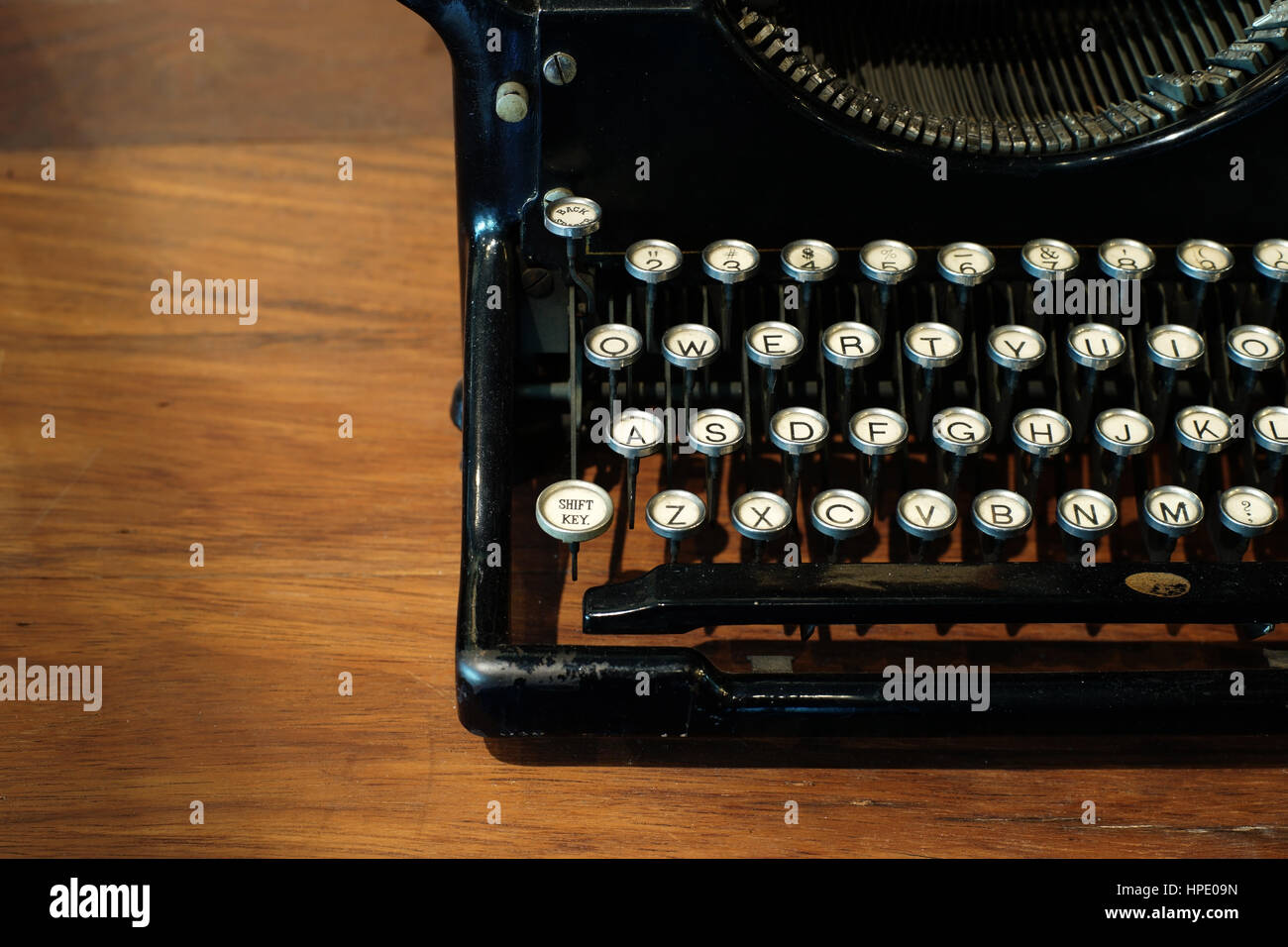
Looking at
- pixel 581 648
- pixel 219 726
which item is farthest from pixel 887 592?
pixel 219 726

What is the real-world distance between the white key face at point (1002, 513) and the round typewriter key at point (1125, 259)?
295 mm

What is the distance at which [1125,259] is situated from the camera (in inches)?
59.7

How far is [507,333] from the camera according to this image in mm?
1453

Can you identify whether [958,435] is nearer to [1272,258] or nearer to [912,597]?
[912,597]

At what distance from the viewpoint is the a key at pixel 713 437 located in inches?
55.3

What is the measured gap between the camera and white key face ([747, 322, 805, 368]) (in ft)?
4.75

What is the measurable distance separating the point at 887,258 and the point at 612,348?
340 millimetres

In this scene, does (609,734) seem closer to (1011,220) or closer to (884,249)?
(884,249)

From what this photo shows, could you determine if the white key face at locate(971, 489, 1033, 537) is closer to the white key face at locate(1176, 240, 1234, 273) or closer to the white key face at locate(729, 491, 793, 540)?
the white key face at locate(729, 491, 793, 540)

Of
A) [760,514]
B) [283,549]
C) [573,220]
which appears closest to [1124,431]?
[760,514]

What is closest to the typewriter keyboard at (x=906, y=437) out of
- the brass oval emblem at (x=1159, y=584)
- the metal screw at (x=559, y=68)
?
the brass oval emblem at (x=1159, y=584)

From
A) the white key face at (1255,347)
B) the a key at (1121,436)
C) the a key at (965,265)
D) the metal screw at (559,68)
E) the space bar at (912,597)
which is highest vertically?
the metal screw at (559,68)

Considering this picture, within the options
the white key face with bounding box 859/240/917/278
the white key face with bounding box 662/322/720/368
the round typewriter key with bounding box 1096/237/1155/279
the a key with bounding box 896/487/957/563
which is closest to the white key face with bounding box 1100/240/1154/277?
the round typewriter key with bounding box 1096/237/1155/279

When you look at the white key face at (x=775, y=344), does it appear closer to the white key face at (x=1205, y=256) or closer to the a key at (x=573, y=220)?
the a key at (x=573, y=220)
